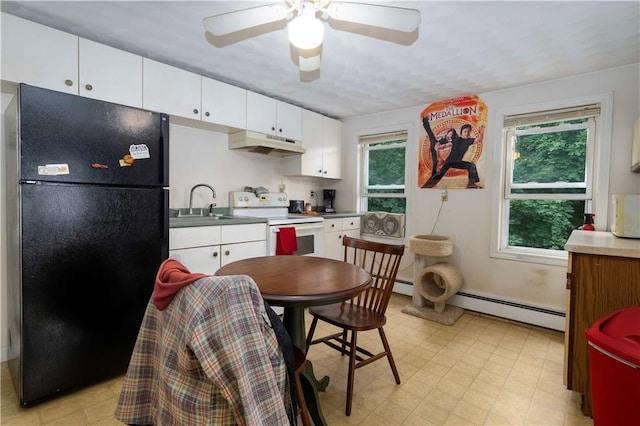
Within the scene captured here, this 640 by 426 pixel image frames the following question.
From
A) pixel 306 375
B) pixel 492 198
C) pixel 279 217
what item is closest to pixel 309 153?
pixel 279 217

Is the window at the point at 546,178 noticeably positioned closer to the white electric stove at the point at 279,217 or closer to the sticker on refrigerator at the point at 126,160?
the white electric stove at the point at 279,217

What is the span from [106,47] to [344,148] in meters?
2.78

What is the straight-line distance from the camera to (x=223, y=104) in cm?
278

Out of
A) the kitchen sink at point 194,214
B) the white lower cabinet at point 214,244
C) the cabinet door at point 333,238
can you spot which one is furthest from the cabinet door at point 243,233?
the cabinet door at point 333,238

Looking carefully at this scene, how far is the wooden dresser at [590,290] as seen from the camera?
1582 millimetres

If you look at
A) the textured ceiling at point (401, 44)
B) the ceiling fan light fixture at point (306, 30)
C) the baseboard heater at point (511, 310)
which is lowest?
the baseboard heater at point (511, 310)

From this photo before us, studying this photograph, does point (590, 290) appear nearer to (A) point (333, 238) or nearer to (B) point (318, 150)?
(A) point (333, 238)

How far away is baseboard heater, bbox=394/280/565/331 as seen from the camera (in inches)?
108

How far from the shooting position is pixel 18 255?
161 cm

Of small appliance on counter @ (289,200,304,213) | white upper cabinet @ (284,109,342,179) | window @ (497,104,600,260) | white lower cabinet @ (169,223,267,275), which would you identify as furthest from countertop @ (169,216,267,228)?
window @ (497,104,600,260)

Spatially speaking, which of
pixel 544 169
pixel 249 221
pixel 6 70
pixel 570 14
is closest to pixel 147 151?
pixel 6 70

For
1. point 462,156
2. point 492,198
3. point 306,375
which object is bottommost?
point 306,375

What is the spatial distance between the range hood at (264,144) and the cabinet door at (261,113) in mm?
59

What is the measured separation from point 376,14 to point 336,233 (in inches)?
98.3
